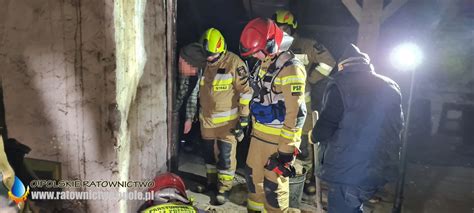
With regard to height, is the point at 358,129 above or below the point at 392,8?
below

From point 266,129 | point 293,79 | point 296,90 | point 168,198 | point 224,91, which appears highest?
point 293,79

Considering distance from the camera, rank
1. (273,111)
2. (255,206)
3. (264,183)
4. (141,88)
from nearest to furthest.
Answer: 1. (141,88)
2. (273,111)
3. (264,183)
4. (255,206)

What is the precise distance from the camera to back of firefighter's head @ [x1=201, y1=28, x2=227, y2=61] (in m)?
4.33

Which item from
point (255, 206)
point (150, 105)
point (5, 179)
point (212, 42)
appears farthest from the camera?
point (212, 42)

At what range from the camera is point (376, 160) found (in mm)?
3266

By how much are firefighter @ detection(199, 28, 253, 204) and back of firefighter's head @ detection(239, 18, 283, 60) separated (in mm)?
814

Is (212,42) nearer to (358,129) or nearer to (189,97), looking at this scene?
(189,97)

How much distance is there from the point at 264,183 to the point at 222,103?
1.25m

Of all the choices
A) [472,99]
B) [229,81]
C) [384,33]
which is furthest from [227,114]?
[472,99]

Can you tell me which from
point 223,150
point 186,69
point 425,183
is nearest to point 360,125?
point 223,150

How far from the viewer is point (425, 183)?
5.43 m

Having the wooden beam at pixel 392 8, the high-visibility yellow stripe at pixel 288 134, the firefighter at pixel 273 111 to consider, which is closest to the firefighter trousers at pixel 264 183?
the firefighter at pixel 273 111

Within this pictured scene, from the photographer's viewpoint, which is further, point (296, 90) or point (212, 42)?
point (212, 42)

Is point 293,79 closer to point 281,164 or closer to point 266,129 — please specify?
point 266,129
